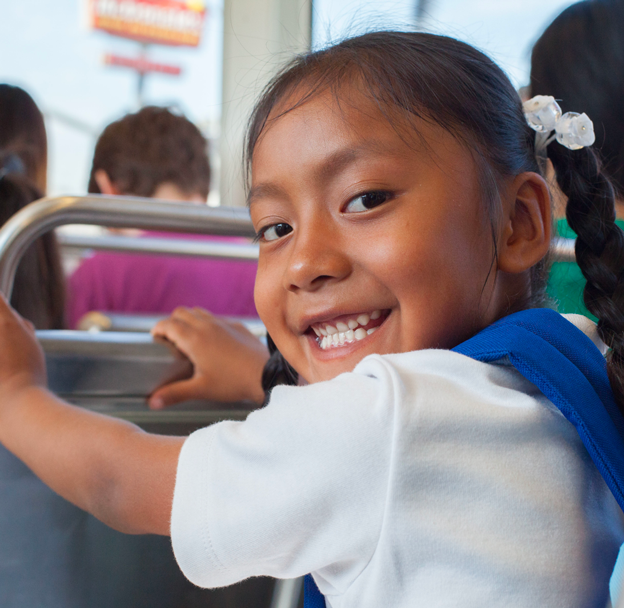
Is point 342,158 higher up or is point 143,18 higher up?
point 342,158

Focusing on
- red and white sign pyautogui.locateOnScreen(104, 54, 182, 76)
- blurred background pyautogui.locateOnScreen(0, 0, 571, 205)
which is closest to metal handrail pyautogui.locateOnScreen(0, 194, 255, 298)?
blurred background pyautogui.locateOnScreen(0, 0, 571, 205)

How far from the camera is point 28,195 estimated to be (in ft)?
4.16

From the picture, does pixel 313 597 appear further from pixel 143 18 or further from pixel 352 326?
pixel 143 18

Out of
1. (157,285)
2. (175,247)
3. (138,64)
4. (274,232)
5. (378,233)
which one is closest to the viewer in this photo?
(378,233)

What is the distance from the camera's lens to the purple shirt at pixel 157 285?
1.80 m

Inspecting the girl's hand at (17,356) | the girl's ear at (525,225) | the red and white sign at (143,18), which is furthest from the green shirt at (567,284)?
the red and white sign at (143,18)

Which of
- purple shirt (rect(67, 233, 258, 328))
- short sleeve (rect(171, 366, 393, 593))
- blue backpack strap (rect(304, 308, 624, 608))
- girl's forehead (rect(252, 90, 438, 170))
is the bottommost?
purple shirt (rect(67, 233, 258, 328))

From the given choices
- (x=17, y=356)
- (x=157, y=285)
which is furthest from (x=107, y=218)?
(x=157, y=285)

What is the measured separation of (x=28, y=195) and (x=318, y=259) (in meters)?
0.94

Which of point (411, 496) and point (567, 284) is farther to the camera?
point (567, 284)

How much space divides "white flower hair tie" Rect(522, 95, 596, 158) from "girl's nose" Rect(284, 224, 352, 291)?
A: 0.95 ft

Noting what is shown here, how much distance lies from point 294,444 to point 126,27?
29.6 ft

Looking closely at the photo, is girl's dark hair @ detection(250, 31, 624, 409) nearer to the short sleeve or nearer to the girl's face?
the girl's face

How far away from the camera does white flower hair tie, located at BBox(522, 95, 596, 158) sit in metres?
0.68
